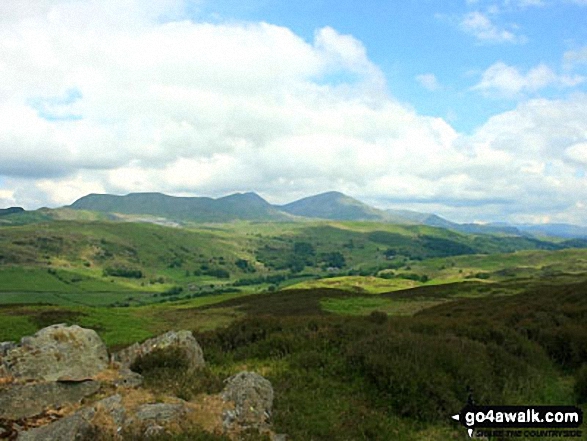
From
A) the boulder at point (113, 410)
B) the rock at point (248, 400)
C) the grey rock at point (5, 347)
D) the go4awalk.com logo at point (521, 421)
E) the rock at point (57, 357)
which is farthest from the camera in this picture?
the grey rock at point (5, 347)

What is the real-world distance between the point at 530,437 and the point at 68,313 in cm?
5119

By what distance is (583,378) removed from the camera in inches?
626

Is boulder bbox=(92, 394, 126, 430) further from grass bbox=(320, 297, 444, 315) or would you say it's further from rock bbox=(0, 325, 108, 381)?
grass bbox=(320, 297, 444, 315)

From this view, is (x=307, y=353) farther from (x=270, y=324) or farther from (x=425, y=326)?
(x=425, y=326)

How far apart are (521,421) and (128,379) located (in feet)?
37.5

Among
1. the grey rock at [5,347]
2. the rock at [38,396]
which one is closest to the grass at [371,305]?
the grey rock at [5,347]

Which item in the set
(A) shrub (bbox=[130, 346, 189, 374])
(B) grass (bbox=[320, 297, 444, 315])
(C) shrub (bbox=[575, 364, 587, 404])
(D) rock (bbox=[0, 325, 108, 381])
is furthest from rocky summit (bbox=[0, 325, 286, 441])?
(B) grass (bbox=[320, 297, 444, 315])

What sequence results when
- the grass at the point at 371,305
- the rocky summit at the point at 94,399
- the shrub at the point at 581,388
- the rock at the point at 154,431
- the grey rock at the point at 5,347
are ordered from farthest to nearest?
the grass at the point at 371,305 < the shrub at the point at 581,388 < the grey rock at the point at 5,347 < the rocky summit at the point at 94,399 < the rock at the point at 154,431

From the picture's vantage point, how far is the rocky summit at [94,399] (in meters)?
10.5

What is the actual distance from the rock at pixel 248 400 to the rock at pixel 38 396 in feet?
13.4

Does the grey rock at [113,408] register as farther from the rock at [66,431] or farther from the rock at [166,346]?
the rock at [166,346]

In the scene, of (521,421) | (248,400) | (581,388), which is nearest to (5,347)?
(248,400)

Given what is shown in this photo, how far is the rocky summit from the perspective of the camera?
1055 centimetres

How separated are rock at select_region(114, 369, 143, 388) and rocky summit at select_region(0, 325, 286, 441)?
28 mm
